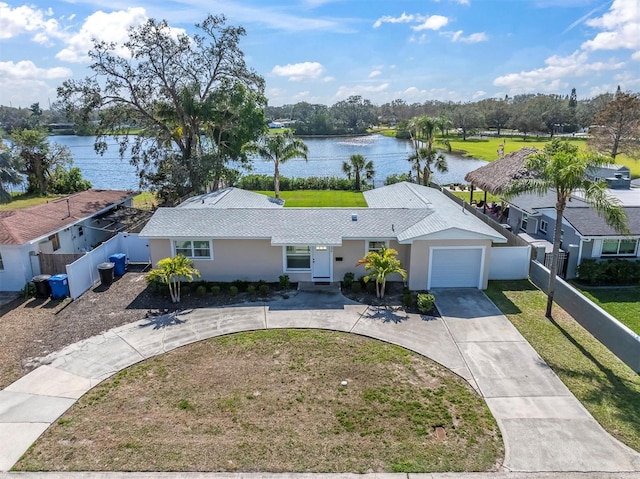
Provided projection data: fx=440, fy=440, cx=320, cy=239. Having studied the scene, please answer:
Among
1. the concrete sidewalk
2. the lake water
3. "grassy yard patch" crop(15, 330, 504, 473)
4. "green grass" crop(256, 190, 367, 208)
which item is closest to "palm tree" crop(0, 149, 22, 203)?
the concrete sidewalk

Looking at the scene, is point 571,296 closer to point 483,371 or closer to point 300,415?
point 483,371

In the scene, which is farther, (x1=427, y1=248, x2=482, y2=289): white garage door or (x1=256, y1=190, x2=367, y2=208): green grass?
(x1=256, y1=190, x2=367, y2=208): green grass

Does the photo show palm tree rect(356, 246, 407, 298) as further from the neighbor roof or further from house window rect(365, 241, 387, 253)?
the neighbor roof

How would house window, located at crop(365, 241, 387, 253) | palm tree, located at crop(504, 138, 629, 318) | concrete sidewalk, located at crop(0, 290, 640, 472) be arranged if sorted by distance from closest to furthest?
1. concrete sidewalk, located at crop(0, 290, 640, 472)
2. palm tree, located at crop(504, 138, 629, 318)
3. house window, located at crop(365, 241, 387, 253)

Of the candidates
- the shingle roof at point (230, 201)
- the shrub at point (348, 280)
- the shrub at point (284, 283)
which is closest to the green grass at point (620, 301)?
the shrub at point (348, 280)

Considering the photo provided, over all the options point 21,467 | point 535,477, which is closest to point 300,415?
point 535,477

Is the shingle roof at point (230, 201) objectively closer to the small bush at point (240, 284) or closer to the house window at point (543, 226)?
the small bush at point (240, 284)

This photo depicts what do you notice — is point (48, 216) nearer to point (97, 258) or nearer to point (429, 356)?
point (97, 258)
